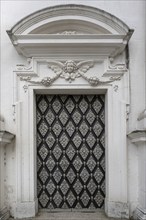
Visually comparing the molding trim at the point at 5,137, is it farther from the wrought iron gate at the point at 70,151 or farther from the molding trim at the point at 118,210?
the molding trim at the point at 118,210

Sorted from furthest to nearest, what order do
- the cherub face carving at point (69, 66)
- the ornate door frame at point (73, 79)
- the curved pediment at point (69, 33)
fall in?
the cherub face carving at point (69, 66) < the ornate door frame at point (73, 79) < the curved pediment at point (69, 33)

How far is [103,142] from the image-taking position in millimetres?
7789

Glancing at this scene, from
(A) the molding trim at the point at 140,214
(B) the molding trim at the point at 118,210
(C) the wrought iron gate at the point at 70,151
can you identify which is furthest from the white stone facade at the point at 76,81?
(C) the wrought iron gate at the point at 70,151

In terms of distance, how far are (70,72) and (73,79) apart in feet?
0.52

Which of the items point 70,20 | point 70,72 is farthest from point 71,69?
point 70,20

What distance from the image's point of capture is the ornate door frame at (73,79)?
7117 millimetres

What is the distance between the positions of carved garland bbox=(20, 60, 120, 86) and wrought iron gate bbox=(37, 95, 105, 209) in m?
0.58

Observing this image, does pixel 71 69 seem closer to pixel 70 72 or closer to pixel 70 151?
pixel 70 72

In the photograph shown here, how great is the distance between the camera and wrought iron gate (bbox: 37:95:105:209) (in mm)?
7703

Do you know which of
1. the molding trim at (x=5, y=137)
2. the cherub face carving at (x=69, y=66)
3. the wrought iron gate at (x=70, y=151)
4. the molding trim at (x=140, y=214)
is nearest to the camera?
the molding trim at (x=5, y=137)

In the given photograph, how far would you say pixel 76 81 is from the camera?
24.2 feet

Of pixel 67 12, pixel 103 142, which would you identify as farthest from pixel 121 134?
pixel 67 12

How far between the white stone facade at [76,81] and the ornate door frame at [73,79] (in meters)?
0.02

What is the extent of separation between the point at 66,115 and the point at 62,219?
7.23 feet
